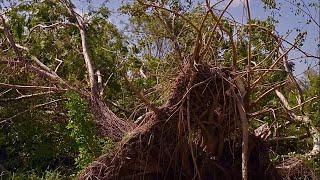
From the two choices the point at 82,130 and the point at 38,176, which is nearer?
the point at 82,130

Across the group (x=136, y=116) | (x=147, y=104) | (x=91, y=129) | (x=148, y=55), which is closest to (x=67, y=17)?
(x=148, y=55)

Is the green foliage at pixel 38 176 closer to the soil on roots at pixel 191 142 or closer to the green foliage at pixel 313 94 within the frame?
the soil on roots at pixel 191 142

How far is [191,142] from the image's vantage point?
21.0 ft

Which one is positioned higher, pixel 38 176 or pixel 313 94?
pixel 313 94

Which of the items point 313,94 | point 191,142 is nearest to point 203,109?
point 191,142

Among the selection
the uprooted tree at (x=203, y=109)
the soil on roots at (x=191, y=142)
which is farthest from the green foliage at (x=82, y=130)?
the soil on roots at (x=191, y=142)

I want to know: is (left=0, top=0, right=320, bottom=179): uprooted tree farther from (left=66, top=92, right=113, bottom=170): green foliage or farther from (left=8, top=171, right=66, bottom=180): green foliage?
(left=8, top=171, right=66, bottom=180): green foliage

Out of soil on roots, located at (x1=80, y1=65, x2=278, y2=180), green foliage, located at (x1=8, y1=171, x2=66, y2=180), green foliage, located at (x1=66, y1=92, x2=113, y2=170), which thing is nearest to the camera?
soil on roots, located at (x1=80, y1=65, x2=278, y2=180)

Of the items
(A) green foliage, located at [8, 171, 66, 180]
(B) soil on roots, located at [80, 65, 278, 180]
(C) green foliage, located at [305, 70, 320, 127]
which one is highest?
(C) green foliage, located at [305, 70, 320, 127]

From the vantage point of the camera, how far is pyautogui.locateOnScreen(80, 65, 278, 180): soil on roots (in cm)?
618

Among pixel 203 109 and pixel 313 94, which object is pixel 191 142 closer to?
pixel 203 109

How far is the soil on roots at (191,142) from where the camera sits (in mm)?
6180

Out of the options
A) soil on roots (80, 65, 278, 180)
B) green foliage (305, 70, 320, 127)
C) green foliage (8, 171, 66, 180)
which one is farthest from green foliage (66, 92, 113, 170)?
green foliage (305, 70, 320, 127)

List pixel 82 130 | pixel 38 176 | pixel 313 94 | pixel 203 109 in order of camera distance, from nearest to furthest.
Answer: pixel 203 109
pixel 82 130
pixel 313 94
pixel 38 176
